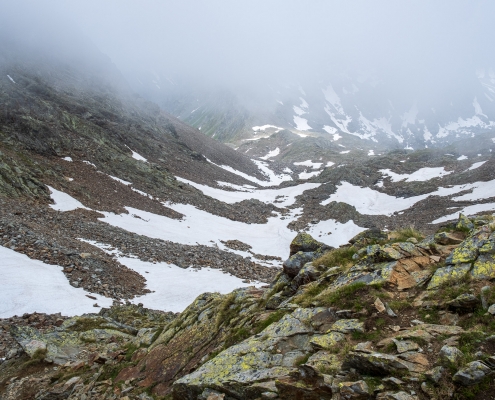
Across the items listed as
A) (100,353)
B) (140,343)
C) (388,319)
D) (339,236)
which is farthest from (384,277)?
(339,236)

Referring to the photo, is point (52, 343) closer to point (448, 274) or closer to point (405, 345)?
point (405, 345)

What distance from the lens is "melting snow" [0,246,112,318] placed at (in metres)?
13.0

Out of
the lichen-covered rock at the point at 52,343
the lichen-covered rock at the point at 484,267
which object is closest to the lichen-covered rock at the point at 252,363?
the lichen-covered rock at the point at 484,267

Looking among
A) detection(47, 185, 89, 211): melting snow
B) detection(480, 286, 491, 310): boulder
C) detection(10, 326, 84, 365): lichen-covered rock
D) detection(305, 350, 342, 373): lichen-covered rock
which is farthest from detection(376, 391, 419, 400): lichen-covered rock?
detection(47, 185, 89, 211): melting snow

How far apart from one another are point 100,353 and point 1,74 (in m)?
70.0

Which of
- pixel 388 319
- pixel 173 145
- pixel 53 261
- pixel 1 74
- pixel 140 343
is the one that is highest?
pixel 173 145

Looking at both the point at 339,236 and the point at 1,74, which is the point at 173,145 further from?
the point at 339,236

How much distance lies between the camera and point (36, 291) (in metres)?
14.0

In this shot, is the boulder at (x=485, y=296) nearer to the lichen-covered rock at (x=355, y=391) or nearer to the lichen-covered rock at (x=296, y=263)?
the lichen-covered rock at (x=355, y=391)

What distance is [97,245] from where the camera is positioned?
21.9 meters

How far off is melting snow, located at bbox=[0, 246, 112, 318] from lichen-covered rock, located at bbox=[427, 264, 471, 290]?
14632 millimetres

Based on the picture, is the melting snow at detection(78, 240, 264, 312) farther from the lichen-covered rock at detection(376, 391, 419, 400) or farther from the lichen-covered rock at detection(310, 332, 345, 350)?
the lichen-covered rock at detection(376, 391, 419, 400)

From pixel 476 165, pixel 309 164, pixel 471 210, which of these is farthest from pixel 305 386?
pixel 309 164

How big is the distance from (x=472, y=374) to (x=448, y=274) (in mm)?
3269
